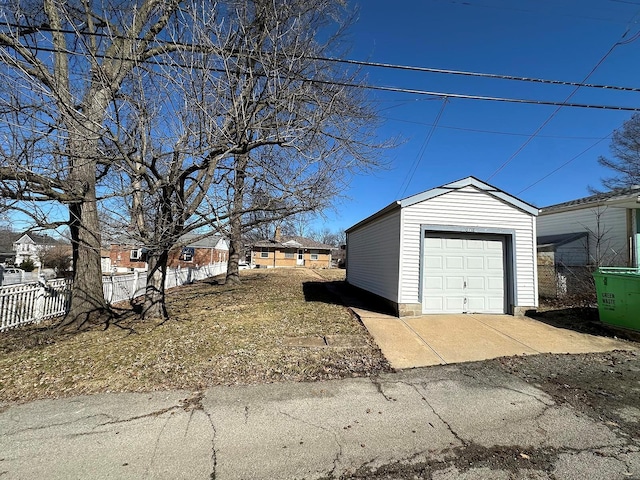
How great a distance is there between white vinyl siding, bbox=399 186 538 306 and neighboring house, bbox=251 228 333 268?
31.7 metres

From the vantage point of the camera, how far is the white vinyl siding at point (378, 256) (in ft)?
28.5

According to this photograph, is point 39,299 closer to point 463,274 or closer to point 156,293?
point 156,293

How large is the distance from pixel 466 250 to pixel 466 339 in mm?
3014

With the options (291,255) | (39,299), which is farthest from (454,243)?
(291,255)

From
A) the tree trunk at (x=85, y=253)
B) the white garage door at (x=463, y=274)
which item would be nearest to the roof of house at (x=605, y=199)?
the white garage door at (x=463, y=274)

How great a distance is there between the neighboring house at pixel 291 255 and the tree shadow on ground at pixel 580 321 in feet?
106

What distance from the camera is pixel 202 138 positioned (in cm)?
630

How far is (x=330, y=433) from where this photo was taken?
3.16 m

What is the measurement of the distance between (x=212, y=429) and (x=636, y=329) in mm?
7768

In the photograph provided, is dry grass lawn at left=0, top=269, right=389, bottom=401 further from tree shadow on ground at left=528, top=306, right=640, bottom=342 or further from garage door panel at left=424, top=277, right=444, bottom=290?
tree shadow on ground at left=528, top=306, right=640, bottom=342

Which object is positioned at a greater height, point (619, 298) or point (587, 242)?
point (587, 242)

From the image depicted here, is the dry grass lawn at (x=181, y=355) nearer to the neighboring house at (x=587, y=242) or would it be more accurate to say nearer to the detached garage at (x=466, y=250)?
the detached garage at (x=466, y=250)

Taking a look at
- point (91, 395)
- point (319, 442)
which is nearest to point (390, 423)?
point (319, 442)

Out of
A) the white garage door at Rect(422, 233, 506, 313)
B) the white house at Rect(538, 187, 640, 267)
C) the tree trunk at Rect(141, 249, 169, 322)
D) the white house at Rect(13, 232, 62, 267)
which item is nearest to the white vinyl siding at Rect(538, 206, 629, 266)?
the white house at Rect(538, 187, 640, 267)
